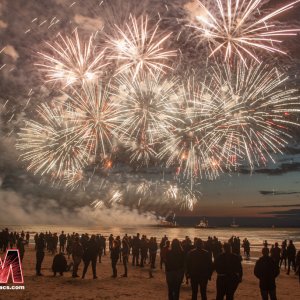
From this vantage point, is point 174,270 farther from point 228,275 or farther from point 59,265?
point 59,265

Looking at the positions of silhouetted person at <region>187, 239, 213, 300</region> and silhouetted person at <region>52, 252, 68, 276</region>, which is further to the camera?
silhouetted person at <region>52, 252, 68, 276</region>

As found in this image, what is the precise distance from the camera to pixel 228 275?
23.5 ft

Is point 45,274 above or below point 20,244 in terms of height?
below

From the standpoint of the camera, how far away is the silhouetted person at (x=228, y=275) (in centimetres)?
714

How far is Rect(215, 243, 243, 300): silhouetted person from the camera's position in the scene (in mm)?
7145

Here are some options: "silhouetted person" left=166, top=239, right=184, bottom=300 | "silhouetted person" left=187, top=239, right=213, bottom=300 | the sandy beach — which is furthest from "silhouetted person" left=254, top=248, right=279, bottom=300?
the sandy beach

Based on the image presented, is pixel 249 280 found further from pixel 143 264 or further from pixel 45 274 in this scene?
pixel 45 274

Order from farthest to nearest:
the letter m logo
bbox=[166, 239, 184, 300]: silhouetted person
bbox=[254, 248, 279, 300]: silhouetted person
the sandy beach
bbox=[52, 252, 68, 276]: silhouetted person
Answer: bbox=[52, 252, 68, 276]: silhouetted person < the letter m logo < the sandy beach < bbox=[166, 239, 184, 300]: silhouetted person < bbox=[254, 248, 279, 300]: silhouetted person

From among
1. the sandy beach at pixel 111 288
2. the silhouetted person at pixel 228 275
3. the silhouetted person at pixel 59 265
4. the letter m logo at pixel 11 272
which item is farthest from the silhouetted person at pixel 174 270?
the silhouetted person at pixel 59 265

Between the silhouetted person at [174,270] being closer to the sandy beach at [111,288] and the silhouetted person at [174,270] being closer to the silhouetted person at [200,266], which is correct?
the silhouetted person at [200,266]

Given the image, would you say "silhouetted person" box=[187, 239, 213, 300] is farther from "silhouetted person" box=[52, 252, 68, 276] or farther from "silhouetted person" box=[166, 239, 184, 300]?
"silhouetted person" box=[52, 252, 68, 276]

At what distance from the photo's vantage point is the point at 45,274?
550 inches

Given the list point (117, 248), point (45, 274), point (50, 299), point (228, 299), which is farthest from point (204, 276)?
point (45, 274)

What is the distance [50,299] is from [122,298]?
5.88ft
